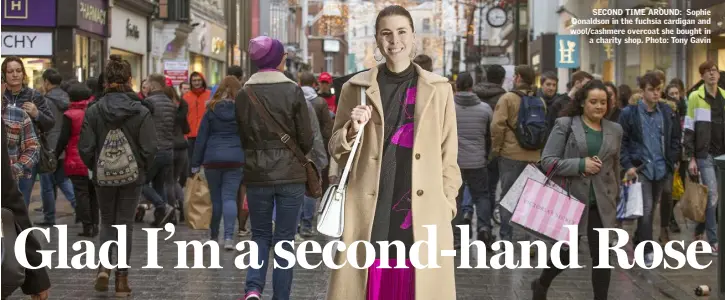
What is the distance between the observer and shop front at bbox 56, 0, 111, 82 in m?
24.3

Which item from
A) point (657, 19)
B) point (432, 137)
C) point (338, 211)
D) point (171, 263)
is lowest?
point (171, 263)

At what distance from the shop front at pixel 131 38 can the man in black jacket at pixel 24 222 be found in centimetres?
2510

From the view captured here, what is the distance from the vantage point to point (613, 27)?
27.2m

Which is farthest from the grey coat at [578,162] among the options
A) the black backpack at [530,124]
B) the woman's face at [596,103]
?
the black backpack at [530,124]

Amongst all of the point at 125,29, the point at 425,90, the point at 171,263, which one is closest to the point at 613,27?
the point at 125,29

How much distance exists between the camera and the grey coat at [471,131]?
11.5m

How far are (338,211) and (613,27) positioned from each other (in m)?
23.2

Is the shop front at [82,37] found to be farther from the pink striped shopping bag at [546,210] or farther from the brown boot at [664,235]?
the pink striped shopping bag at [546,210]

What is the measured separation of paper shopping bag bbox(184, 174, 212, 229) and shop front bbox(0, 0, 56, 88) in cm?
1317

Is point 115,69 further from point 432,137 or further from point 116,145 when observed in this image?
point 432,137

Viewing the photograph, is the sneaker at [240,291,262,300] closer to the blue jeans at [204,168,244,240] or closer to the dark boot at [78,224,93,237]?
the blue jeans at [204,168,244,240]

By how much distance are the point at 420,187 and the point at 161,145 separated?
8.78 metres

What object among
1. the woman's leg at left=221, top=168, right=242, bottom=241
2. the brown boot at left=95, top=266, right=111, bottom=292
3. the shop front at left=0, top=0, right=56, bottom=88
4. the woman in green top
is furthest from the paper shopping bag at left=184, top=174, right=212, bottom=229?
the shop front at left=0, top=0, right=56, bottom=88

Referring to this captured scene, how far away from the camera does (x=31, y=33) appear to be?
79.5ft
